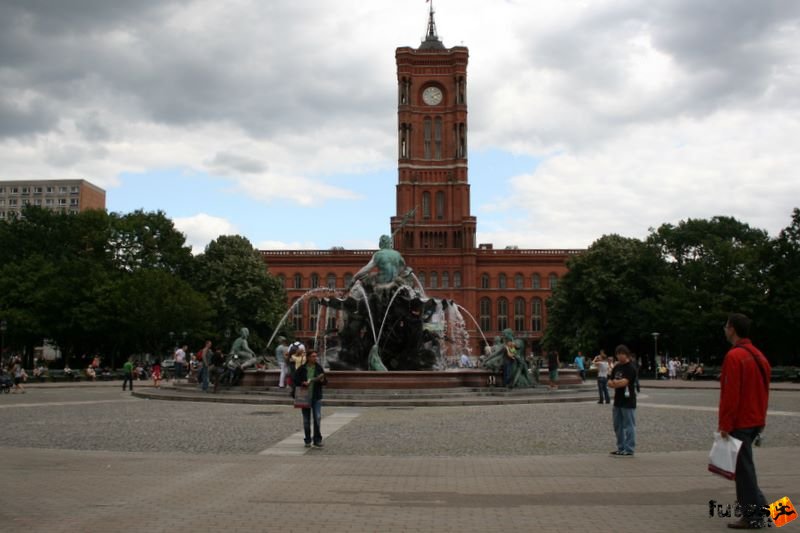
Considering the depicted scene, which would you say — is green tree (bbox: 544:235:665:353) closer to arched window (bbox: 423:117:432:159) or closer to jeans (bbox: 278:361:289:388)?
jeans (bbox: 278:361:289:388)

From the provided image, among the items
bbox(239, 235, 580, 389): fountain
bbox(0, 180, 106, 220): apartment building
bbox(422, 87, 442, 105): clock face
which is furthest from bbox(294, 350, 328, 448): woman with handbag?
bbox(0, 180, 106, 220): apartment building

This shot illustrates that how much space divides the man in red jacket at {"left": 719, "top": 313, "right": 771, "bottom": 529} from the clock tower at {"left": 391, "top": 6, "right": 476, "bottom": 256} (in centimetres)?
9884

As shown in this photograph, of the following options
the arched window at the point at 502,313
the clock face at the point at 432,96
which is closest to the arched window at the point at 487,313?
the arched window at the point at 502,313

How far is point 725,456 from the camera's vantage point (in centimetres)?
721

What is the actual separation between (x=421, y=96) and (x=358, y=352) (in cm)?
8874

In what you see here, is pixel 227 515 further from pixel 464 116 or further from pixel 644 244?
pixel 464 116

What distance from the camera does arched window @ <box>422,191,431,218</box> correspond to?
10956 centimetres

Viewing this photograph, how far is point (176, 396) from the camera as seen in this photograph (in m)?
25.0

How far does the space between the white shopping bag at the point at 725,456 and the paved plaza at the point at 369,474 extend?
0.62 meters

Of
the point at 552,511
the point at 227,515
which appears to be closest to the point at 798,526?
the point at 552,511

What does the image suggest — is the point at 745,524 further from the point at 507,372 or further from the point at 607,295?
the point at 607,295

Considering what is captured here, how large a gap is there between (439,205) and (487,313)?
1640cm

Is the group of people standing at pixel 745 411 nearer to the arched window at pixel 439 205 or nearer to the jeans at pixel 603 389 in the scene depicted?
the jeans at pixel 603 389

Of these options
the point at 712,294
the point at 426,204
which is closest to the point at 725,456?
the point at 712,294
